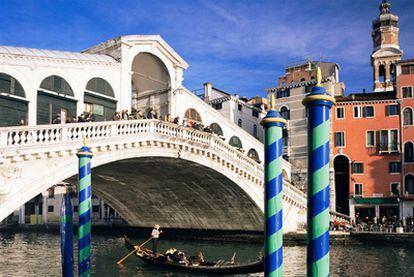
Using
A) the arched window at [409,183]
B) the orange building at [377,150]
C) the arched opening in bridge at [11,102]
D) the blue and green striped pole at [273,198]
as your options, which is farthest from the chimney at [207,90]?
the blue and green striped pole at [273,198]

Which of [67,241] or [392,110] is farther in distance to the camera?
[392,110]

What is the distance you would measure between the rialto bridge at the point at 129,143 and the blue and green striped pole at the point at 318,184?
7061 mm

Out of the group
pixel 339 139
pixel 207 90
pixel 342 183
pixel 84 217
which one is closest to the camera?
pixel 84 217

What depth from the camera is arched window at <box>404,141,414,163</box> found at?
2180 cm

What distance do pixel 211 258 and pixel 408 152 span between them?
11.3 meters

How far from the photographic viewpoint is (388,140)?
22094 mm

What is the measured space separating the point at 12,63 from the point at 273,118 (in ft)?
30.4

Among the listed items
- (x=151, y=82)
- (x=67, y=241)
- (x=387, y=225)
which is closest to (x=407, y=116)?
(x=387, y=225)

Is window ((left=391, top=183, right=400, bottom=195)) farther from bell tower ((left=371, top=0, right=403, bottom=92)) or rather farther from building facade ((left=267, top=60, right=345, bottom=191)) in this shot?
bell tower ((left=371, top=0, right=403, bottom=92))

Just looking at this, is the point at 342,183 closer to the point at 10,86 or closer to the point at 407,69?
the point at 407,69

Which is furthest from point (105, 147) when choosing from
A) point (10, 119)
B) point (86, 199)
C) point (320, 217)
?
point (320, 217)

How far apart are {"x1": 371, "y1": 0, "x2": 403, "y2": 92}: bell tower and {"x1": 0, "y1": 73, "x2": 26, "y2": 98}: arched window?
64.0 feet

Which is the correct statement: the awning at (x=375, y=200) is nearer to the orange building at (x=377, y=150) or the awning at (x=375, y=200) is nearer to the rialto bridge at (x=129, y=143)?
the orange building at (x=377, y=150)

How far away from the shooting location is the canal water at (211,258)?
12180 mm
